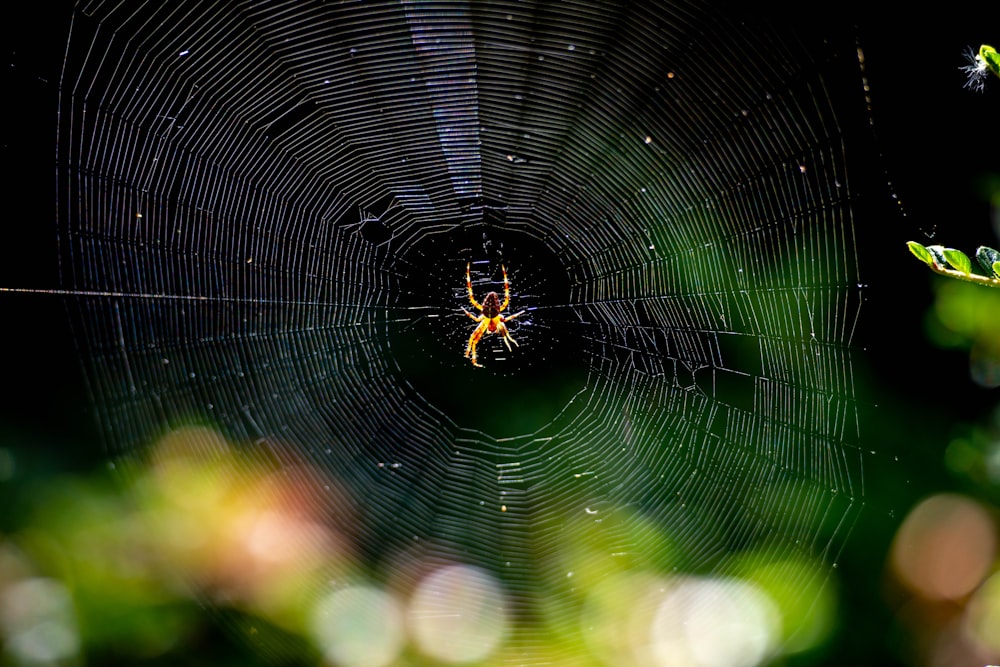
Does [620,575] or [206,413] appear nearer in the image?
[620,575]

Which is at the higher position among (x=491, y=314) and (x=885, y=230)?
(x=885, y=230)

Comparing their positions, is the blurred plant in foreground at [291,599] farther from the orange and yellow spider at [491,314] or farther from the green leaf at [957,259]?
the orange and yellow spider at [491,314]

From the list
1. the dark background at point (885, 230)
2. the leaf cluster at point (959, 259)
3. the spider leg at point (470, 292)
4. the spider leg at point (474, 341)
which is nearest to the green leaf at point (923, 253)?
the leaf cluster at point (959, 259)

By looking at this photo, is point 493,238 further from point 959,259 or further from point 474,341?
point 959,259

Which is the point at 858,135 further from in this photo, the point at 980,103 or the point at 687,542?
the point at 687,542

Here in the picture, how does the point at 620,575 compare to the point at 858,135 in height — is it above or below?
below

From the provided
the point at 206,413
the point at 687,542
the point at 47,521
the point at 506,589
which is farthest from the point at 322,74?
the point at 687,542

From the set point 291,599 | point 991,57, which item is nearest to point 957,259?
point 991,57
